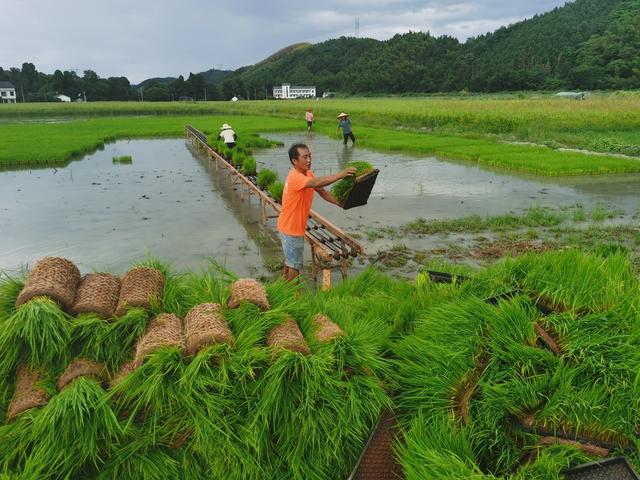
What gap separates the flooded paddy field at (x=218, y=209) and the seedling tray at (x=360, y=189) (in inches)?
93.1

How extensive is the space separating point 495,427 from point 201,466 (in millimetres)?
1421

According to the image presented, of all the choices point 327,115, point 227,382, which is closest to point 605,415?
point 227,382

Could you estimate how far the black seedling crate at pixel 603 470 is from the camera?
6.12 ft

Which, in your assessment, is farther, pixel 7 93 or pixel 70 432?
pixel 7 93

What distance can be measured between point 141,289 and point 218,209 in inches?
337

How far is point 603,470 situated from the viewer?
6.20ft

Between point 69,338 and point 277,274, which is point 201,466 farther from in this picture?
point 277,274

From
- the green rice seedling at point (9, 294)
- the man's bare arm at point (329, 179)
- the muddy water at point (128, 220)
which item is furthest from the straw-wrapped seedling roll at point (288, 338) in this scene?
the muddy water at point (128, 220)

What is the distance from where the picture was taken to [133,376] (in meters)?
2.20

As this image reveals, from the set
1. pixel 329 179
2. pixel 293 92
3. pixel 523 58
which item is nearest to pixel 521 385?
pixel 329 179

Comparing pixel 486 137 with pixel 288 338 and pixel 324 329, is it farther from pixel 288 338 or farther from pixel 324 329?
pixel 288 338

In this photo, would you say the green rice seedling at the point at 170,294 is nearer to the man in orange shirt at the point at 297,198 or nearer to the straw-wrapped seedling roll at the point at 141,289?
the straw-wrapped seedling roll at the point at 141,289

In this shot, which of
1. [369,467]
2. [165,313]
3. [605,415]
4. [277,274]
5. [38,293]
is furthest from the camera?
[277,274]

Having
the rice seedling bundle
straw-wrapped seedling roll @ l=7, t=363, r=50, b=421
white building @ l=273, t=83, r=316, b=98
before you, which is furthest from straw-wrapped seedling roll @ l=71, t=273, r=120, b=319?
white building @ l=273, t=83, r=316, b=98
